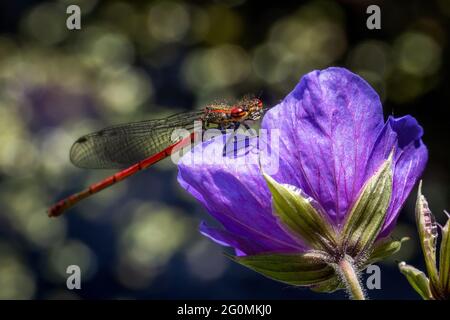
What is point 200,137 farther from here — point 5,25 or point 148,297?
point 5,25

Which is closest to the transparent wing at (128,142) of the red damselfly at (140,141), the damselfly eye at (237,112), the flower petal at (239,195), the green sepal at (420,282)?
the red damselfly at (140,141)

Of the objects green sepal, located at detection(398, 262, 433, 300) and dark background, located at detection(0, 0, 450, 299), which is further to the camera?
dark background, located at detection(0, 0, 450, 299)

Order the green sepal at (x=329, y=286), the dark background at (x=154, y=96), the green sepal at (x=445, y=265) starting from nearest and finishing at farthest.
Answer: the green sepal at (x=445, y=265) → the green sepal at (x=329, y=286) → the dark background at (x=154, y=96)

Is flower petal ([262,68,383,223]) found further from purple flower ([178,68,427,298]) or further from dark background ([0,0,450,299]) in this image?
dark background ([0,0,450,299])

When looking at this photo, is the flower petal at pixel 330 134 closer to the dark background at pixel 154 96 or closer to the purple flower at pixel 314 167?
the purple flower at pixel 314 167

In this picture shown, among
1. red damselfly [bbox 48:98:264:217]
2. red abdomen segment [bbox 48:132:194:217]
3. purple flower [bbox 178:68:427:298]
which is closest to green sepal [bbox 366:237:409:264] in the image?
purple flower [bbox 178:68:427:298]
